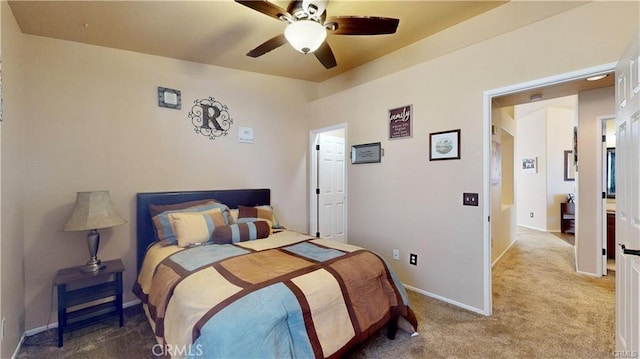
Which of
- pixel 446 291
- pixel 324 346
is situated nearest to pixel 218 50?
pixel 324 346

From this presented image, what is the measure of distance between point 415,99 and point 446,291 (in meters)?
2.04

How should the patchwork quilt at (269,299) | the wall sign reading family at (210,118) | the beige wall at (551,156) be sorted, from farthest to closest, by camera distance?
the beige wall at (551,156) → the wall sign reading family at (210,118) → the patchwork quilt at (269,299)

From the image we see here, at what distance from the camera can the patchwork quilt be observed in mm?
1322

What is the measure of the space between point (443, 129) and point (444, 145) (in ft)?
0.54

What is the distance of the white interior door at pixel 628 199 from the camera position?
1.35 m

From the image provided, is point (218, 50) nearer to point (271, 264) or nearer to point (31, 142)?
point (31, 142)

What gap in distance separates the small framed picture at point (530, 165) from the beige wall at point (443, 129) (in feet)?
17.1

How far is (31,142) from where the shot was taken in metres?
2.37

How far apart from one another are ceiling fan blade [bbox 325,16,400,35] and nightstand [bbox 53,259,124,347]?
272 centimetres

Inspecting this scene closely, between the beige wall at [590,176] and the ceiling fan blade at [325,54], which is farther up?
the ceiling fan blade at [325,54]

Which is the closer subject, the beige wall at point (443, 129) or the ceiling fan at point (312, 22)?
the ceiling fan at point (312, 22)

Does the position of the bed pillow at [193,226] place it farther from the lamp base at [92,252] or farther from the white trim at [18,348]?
the white trim at [18,348]

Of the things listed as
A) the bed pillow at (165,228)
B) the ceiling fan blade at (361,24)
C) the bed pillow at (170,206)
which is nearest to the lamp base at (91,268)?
the bed pillow at (165,228)

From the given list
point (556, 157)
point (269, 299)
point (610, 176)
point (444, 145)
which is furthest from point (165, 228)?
point (556, 157)
